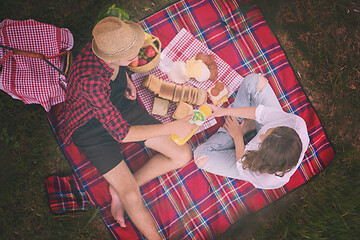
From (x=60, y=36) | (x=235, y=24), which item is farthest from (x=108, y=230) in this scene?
(x=235, y=24)

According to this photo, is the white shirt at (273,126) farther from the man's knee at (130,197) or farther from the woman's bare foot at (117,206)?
the woman's bare foot at (117,206)

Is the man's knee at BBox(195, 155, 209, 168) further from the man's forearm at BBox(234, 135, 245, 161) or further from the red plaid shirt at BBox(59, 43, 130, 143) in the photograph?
the red plaid shirt at BBox(59, 43, 130, 143)

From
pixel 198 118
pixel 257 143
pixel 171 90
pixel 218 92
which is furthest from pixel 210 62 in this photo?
pixel 257 143

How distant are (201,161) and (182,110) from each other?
497 mm

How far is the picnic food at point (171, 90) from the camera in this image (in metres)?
2.36

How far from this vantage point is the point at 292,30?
2678mm

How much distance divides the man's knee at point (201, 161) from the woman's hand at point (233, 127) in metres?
0.31

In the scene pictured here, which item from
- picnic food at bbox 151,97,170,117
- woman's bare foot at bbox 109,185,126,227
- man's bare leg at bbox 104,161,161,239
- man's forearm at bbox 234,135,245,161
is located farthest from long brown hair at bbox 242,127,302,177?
woman's bare foot at bbox 109,185,126,227

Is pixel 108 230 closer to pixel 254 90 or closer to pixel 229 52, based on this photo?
pixel 254 90

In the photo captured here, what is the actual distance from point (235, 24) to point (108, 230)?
2.41 meters

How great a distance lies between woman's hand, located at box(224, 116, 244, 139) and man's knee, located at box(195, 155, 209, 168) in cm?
31

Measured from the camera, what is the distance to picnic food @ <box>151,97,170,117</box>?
94.1 inches

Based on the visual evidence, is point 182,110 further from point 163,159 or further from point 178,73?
point 163,159

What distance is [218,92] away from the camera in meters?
2.42
